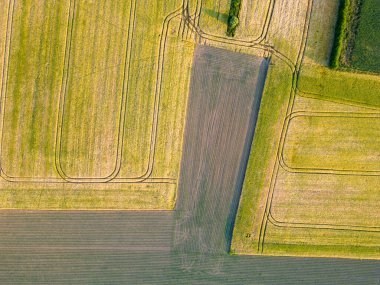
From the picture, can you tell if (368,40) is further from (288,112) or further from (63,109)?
(63,109)

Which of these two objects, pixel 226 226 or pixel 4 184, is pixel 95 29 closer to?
pixel 4 184

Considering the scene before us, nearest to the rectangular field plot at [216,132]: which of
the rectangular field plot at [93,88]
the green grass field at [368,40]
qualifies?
the rectangular field plot at [93,88]

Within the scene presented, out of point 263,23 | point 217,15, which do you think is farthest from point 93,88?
Answer: point 263,23

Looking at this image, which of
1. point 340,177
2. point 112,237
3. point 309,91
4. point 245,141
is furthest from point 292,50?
point 112,237

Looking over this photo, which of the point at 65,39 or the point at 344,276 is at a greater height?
the point at 65,39

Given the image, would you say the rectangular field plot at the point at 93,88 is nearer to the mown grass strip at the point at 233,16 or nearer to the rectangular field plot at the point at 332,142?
the mown grass strip at the point at 233,16

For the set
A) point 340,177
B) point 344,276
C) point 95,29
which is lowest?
point 344,276
